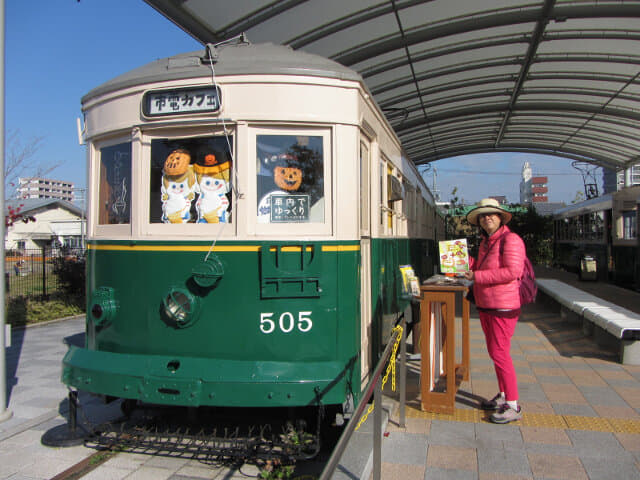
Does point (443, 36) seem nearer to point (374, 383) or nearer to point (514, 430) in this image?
point (514, 430)

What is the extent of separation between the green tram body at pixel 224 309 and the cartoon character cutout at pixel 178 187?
98mm

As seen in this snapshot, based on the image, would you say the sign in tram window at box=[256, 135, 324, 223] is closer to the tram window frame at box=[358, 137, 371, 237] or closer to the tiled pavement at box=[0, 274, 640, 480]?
the tram window frame at box=[358, 137, 371, 237]

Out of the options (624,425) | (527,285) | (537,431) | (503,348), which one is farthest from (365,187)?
(624,425)

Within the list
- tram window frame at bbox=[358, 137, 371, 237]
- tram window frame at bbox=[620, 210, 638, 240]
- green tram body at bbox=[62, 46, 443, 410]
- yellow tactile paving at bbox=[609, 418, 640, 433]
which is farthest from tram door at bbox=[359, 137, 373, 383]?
tram window frame at bbox=[620, 210, 638, 240]

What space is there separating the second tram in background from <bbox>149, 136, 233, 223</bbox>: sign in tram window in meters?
13.1

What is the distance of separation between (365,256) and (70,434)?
2799 mm

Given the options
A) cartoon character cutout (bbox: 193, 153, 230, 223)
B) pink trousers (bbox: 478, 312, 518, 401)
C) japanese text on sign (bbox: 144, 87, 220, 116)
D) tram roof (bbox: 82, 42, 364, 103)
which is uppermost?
tram roof (bbox: 82, 42, 364, 103)

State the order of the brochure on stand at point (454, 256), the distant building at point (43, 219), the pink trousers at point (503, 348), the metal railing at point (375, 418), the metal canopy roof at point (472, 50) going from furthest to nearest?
the distant building at point (43, 219), the metal canopy roof at point (472, 50), the brochure on stand at point (454, 256), the pink trousers at point (503, 348), the metal railing at point (375, 418)

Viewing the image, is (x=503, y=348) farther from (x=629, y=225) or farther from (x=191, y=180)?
(x=629, y=225)

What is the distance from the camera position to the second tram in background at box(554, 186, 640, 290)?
47.0ft

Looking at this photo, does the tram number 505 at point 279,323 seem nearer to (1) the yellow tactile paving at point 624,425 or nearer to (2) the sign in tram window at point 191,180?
(2) the sign in tram window at point 191,180

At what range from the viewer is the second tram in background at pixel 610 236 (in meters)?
14.3

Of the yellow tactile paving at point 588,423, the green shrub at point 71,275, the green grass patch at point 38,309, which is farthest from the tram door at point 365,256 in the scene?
the green shrub at point 71,275

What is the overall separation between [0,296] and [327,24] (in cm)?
611
